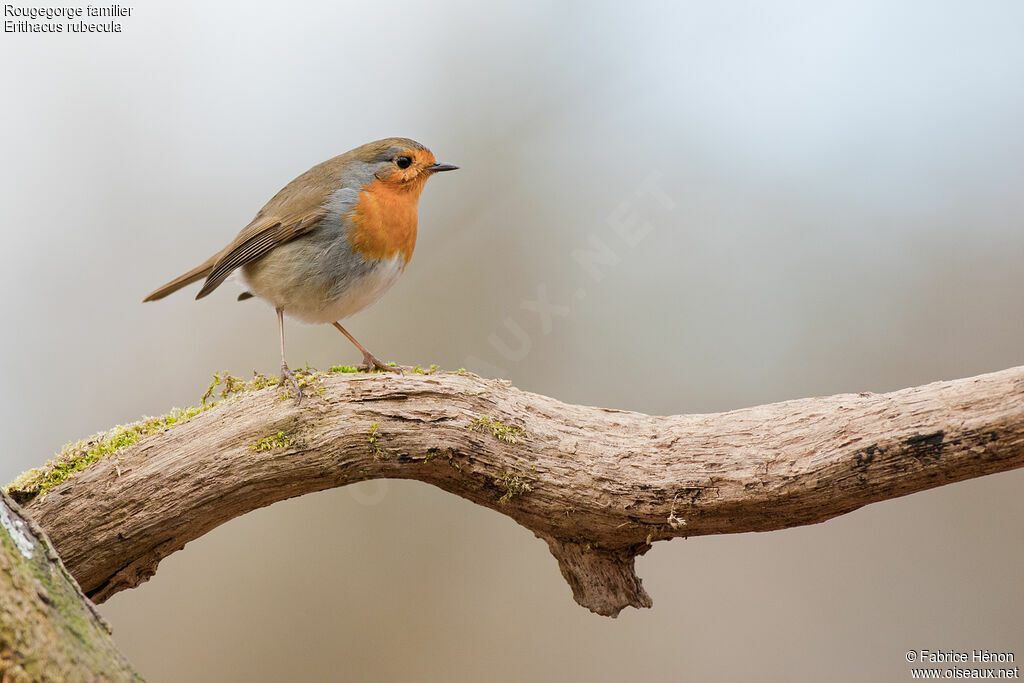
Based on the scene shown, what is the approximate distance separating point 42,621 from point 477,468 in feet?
4.59

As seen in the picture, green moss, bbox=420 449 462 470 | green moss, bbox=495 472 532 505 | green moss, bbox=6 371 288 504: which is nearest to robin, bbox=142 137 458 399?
green moss, bbox=6 371 288 504

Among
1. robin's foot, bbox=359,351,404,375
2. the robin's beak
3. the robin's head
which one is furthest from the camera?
the robin's beak

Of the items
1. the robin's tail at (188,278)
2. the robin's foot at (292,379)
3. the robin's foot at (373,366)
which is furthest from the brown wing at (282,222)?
the robin's foot at (292,379)

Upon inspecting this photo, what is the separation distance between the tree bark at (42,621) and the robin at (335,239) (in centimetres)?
126

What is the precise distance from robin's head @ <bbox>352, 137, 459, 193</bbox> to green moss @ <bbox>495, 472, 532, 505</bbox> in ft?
4.88

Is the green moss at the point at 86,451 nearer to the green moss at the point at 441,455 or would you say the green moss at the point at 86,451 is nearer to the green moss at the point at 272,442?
the green moss at the point at 272,442

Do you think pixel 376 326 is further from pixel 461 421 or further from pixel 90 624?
pixel 90 624

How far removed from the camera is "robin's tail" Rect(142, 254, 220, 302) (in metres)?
3.76

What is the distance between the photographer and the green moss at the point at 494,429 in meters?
2.94

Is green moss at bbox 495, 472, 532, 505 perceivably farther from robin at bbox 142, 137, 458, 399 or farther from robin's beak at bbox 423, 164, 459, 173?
robin's beak at bbox 423, 164, 459, 173

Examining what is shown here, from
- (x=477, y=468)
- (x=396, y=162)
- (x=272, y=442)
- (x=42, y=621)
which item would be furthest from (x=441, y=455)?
(x=396, y=162)

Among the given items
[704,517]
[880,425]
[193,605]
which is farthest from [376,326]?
[880,425]

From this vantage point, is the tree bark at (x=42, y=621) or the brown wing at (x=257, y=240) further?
the brown wing at (x=257, y=240)

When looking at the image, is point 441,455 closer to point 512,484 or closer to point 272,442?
point 512,484
